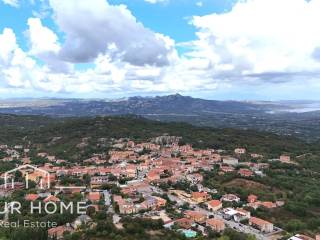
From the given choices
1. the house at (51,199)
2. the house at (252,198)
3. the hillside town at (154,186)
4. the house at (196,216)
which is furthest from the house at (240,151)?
the house at (51,199)

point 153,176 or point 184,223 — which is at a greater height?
point 184,223

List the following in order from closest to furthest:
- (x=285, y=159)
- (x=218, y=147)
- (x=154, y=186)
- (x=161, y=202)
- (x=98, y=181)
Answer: (x=161, y=202), (x=154, y=186), (x=98, y=181), (x=285, y=159), (x=218, y=147)

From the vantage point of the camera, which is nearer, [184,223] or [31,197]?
[184,223]

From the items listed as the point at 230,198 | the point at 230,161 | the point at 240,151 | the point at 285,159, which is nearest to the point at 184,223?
the point at 230,198

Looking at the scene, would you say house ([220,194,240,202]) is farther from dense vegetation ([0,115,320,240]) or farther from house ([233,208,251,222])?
house ([233,208,251,222])

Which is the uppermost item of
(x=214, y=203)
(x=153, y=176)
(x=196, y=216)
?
(x=196, y=216)

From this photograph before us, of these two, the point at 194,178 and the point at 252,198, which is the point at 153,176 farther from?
the point at 252,198

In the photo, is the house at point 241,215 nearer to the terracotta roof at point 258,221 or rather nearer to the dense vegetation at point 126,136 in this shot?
the terracotta roof at point 258,221

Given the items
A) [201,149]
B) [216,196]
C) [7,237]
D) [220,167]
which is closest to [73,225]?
[7,237]

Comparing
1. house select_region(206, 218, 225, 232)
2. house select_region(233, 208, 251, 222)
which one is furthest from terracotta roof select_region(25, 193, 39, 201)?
house select_region(233, 208, 251, 222)
